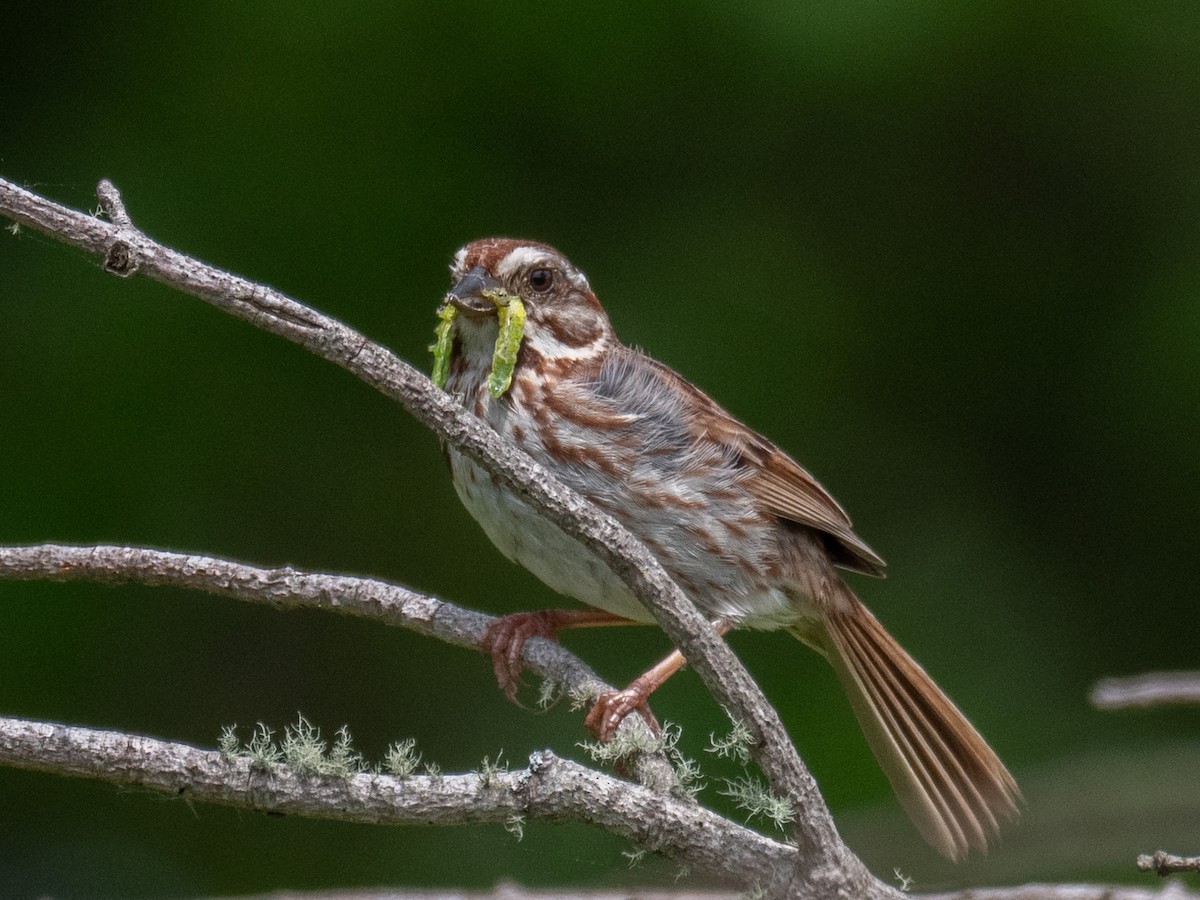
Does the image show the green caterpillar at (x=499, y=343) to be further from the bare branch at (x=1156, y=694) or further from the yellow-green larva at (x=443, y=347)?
the bare branch at (x=1156, y=694)

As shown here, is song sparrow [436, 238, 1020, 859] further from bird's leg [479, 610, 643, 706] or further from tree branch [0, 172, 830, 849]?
tree branch [0, 172, 830, 849]

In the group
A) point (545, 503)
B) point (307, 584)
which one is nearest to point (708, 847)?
point (545, 503)

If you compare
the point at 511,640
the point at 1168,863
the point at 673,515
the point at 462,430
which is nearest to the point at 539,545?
the point at 511,640

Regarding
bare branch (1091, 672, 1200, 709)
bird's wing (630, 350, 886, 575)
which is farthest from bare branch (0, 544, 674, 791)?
bird's wing (630, 350, 886, 575)

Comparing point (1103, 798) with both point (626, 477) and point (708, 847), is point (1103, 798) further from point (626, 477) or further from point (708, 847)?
point (708, 847)

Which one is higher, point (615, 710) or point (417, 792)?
point (615, 710)

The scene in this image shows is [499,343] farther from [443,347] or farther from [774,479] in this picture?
[774,479]

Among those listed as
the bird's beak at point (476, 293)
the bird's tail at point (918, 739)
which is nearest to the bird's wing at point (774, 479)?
the bird's tail at point (918, 739)
